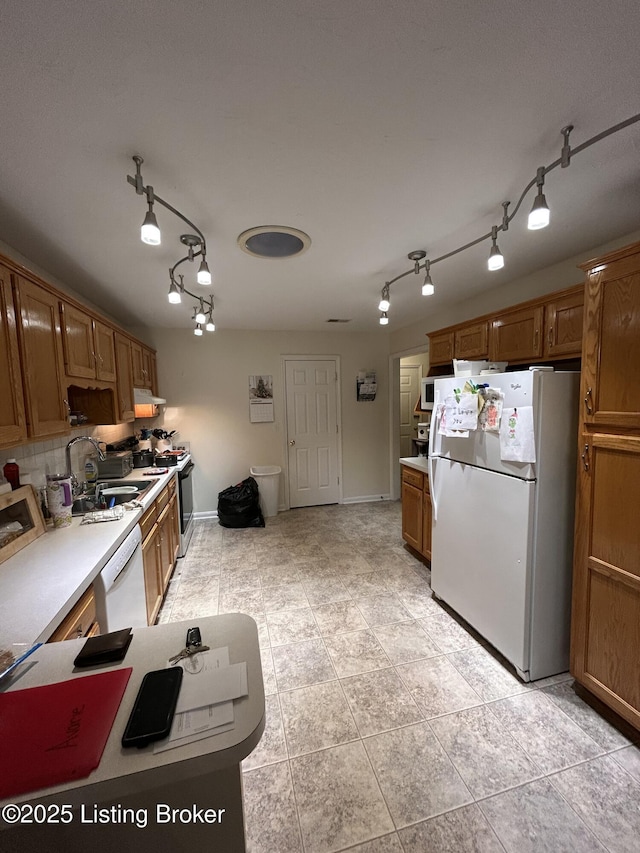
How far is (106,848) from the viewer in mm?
675

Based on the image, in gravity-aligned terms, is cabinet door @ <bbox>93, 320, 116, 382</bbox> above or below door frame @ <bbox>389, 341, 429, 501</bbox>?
above

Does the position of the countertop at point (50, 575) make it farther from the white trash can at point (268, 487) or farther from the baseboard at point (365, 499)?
the baseboard at point (365, 499)

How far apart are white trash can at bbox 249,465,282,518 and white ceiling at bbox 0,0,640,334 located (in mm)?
2925

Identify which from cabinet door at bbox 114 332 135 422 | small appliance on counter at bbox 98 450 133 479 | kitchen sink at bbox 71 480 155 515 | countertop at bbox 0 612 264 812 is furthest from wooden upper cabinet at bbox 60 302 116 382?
countertop at bbox 0 612 264 812

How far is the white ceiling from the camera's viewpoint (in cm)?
83

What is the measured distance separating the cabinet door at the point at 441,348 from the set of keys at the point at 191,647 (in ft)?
9.20

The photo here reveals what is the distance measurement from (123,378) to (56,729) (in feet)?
8.88

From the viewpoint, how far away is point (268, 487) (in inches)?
173

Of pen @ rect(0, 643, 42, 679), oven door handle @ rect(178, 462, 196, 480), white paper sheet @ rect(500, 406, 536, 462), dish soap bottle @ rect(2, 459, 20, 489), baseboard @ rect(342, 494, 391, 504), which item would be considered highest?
white paper sheet @ rect(500, 406, 536, 462)

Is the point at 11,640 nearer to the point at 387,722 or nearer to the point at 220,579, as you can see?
the point at 387,722

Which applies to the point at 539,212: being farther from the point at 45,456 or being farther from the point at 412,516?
the point at 45,456

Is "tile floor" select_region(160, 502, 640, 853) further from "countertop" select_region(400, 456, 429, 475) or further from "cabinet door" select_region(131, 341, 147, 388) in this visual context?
"cabinet door" select_region(131, 341, 147, 388)

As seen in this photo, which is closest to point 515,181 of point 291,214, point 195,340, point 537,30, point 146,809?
point 537,30

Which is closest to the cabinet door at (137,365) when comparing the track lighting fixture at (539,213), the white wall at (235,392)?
the white wall at (235,392)
